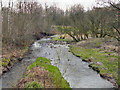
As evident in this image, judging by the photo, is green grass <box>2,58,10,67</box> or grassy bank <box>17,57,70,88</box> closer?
grassy bank <box>17,57,70,88</box>

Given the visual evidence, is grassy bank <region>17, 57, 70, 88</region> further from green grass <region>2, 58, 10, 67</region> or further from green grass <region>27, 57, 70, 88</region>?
green grass <region>2, 58, 10, 67</region>

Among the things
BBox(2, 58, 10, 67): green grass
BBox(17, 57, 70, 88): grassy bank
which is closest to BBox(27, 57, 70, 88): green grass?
BBox(17, 57, 70, 88): grassy bank

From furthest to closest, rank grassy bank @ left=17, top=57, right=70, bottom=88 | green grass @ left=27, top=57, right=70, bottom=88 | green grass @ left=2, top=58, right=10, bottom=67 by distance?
green grass @ left=2, top=58, right=10, bottom=67, grassy bank @ left=17, top=57, right=70, bottom=88, green grass @ left=27, top=57, right=70, bottom=88

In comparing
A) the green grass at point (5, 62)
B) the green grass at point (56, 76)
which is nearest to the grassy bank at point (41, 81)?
the green grass at point (56, 76)

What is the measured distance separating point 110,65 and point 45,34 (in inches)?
1721

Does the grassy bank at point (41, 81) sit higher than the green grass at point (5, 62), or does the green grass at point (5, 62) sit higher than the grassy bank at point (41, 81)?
the grassy bank at point (41, 81)

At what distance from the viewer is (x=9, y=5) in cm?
2680

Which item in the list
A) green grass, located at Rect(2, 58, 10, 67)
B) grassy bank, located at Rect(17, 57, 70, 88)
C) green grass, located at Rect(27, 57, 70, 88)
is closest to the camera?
green grass, located at Rect(27, 57, 70, 88)

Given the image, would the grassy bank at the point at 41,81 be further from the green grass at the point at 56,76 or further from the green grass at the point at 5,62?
the green grass at the point at 5,62

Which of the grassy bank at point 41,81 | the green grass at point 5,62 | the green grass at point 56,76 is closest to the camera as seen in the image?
the green grass at point 56,76

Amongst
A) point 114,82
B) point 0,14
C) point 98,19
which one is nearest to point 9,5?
point 0,14

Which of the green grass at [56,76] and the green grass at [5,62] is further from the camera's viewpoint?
the green grass at [5,62]

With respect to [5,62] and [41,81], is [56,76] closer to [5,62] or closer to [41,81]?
[41,81]

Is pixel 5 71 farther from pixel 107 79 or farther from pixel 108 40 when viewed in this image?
pixel 108 40
